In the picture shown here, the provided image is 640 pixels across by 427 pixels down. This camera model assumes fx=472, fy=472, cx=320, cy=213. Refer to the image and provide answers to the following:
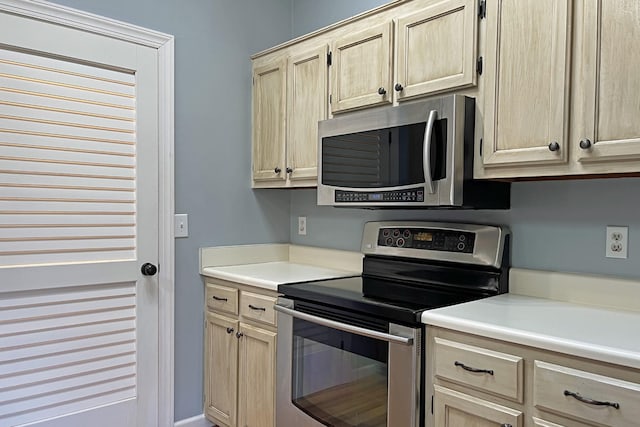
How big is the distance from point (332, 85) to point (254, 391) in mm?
1494

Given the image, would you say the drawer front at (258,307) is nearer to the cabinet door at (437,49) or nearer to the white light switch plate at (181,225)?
the white light switch plate at (181,225)

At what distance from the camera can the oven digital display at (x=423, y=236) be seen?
6.84 ft

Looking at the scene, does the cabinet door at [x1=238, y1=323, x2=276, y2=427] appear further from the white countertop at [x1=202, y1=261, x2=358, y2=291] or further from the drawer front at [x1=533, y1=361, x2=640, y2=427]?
the drawer front at [x1=533, y1=361, x2=640, y2=427]

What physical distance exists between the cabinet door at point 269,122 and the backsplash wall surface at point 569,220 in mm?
970

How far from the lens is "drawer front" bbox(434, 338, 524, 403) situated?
131cm

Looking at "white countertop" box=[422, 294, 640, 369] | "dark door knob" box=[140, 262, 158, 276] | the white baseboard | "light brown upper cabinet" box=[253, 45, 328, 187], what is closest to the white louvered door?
"dark door knob" box=[140, 262, 158, 276]

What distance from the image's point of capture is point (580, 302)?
1676mm

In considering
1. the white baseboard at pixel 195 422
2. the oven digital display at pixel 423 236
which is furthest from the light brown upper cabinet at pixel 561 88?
the white baseboard at pixel 195 422

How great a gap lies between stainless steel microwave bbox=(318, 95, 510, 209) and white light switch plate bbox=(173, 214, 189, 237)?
30.7 inches

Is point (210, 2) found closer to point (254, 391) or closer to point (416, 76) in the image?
point (416, 76)

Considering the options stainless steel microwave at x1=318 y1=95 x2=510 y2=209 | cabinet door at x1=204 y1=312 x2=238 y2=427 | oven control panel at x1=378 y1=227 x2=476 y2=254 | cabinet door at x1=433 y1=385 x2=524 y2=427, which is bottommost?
cabinet door at x1=204 y1=312 x2=238 y2=427

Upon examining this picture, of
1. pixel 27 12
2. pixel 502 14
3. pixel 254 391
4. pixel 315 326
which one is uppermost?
pixel 27 12

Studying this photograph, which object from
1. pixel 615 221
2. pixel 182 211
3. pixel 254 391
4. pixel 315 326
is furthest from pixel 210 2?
pixel 615 221

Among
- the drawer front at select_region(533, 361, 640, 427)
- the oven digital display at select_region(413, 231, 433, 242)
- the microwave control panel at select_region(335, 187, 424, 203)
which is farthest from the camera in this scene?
the oven digital display at select_region(413, 231, 433, 242)
